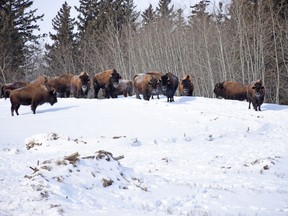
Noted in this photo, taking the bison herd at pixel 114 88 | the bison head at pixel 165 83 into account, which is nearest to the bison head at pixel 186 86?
the bison herd at pixel 114 88

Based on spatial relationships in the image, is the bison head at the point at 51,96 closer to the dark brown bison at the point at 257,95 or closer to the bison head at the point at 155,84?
the bison head at the point at 155,84

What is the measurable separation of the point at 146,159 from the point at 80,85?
15999 millimetres

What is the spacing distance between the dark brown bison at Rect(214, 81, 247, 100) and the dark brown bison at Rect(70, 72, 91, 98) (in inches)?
342

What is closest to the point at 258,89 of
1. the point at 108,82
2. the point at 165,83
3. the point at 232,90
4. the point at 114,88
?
the point at 165,83

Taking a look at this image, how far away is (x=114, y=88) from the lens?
2530cm

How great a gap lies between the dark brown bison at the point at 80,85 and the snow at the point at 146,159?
4.68 m

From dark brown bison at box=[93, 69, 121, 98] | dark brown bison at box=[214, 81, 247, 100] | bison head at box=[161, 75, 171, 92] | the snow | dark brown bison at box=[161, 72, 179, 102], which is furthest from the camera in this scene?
dark brown bison at box=[214, 81, 247, 100]

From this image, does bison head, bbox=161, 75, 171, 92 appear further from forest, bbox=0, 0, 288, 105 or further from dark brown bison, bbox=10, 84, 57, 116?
forest, bbox=0, 0, 288, 105

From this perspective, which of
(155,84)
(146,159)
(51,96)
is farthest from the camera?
(155,84)

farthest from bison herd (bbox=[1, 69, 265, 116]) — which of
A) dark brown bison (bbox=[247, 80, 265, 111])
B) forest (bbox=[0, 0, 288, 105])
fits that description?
forest (bbox=[0, 0, 288, 105])

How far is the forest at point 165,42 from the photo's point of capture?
99.9ft

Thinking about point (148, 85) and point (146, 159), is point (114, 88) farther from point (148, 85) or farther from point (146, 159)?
point (146, 159)

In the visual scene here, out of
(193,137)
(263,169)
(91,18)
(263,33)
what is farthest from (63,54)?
(263,169)

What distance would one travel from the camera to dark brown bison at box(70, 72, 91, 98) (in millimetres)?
25156
